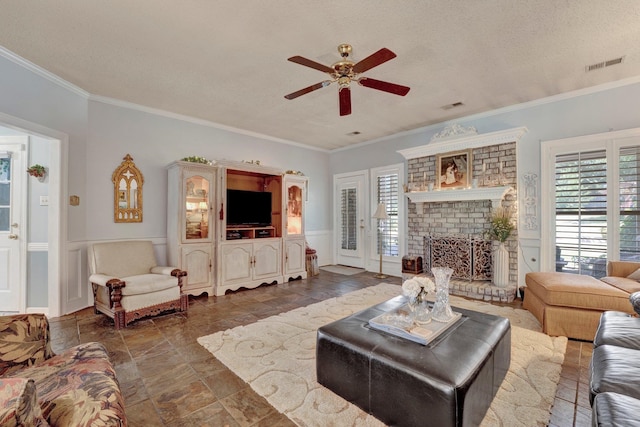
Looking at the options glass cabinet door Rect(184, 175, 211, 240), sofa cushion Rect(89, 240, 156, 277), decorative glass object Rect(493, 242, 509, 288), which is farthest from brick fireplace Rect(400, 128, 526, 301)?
sofa cushion Rect(89, 240, 156, 277)

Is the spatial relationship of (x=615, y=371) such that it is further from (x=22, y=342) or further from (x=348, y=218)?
(x=348, y=218)

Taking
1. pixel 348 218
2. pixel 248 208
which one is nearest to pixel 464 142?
pixel 348 218

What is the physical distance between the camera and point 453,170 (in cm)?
503

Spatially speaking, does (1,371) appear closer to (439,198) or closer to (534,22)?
(534,22)

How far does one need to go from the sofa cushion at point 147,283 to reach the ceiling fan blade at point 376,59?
3300 millimetres

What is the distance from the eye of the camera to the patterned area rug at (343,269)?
6328 mm

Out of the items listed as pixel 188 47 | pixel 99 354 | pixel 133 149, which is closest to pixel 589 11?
pixel 188 47

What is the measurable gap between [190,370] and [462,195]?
4499mm

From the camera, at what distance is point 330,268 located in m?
6.83

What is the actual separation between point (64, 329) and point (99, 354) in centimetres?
227

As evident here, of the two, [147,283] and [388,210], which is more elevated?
[388,210]

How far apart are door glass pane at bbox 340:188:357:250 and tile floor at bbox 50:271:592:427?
2.94m

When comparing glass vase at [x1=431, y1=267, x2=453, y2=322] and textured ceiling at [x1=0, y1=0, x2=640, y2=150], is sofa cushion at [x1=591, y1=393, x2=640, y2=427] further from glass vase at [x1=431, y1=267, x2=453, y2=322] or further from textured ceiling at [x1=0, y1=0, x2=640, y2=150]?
textured ceiling at [x1=0, y1=0, x2=640, y2=150]

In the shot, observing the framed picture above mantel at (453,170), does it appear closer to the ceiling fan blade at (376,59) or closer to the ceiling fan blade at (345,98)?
the ceiling fan blade at (345,98)
